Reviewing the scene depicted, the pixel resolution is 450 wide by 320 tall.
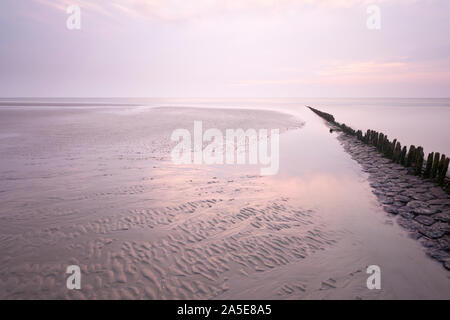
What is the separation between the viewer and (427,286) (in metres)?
4.45

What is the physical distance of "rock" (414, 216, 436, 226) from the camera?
6534mm

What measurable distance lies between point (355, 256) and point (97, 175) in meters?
9.82

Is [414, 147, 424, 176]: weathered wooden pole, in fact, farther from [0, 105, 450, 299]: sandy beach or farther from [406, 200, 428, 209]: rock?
[406, 200, 428, 209]: rock

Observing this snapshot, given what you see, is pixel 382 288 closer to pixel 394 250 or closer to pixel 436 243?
pixel 394 250

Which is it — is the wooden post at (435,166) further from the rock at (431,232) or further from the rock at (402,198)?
the rock at (431,232)

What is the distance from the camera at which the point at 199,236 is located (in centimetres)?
586

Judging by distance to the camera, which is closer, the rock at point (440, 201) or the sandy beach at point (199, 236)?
the sandy beach at point (199, 236)

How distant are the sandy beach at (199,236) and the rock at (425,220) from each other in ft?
2.46

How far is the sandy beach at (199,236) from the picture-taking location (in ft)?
14.1

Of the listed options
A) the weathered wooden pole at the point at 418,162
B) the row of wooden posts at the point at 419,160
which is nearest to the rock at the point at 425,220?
the row of wooden posts at the point at 419,160

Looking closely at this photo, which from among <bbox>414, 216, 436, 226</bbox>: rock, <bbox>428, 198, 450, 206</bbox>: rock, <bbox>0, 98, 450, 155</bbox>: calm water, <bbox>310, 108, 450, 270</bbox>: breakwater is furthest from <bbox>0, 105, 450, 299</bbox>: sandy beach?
<bbox>0, 98, 450, 155</bbox>: calm water

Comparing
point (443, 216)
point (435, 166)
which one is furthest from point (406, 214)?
point (435, 166)

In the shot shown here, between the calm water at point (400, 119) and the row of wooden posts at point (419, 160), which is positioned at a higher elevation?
the calm water at point (400, 119)

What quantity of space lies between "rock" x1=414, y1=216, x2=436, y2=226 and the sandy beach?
0.75m
